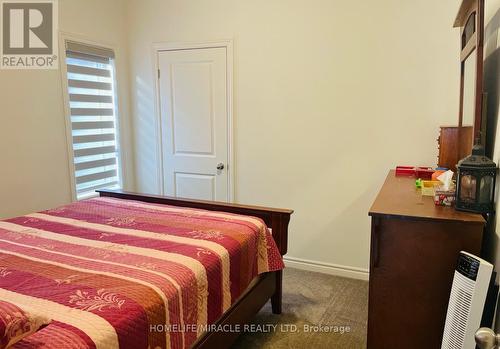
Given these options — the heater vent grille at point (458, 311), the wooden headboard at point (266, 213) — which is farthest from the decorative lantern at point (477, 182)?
the wooden headboard at point (266, 213)

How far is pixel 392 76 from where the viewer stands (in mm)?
2951

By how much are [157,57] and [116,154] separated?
1.09 m

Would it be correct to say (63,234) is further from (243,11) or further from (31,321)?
(243,11)

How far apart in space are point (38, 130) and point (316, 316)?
8.71 feet

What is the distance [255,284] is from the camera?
2287 millimetres

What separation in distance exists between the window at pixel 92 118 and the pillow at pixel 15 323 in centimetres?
259

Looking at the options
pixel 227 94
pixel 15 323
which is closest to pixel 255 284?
pixel 15 323

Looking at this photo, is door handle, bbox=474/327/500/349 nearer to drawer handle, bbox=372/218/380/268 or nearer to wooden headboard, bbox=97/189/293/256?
drawer handle, bbox=372/218/380/268

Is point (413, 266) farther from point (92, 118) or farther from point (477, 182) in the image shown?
point (92, 118)

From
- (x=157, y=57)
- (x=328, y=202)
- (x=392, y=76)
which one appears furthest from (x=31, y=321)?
(x=157, y=57)

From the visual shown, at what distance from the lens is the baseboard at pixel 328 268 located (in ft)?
10.6

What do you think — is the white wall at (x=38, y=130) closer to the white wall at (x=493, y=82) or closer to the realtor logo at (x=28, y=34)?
the realtor logo at (x=28, y=34)

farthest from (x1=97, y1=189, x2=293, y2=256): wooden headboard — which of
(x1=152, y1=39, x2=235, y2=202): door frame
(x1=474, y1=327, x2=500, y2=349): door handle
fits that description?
(x1=474, y1=327, x2=500, y2=349): door handle

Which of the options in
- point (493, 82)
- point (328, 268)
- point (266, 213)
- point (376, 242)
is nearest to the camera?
point (376, 242)
